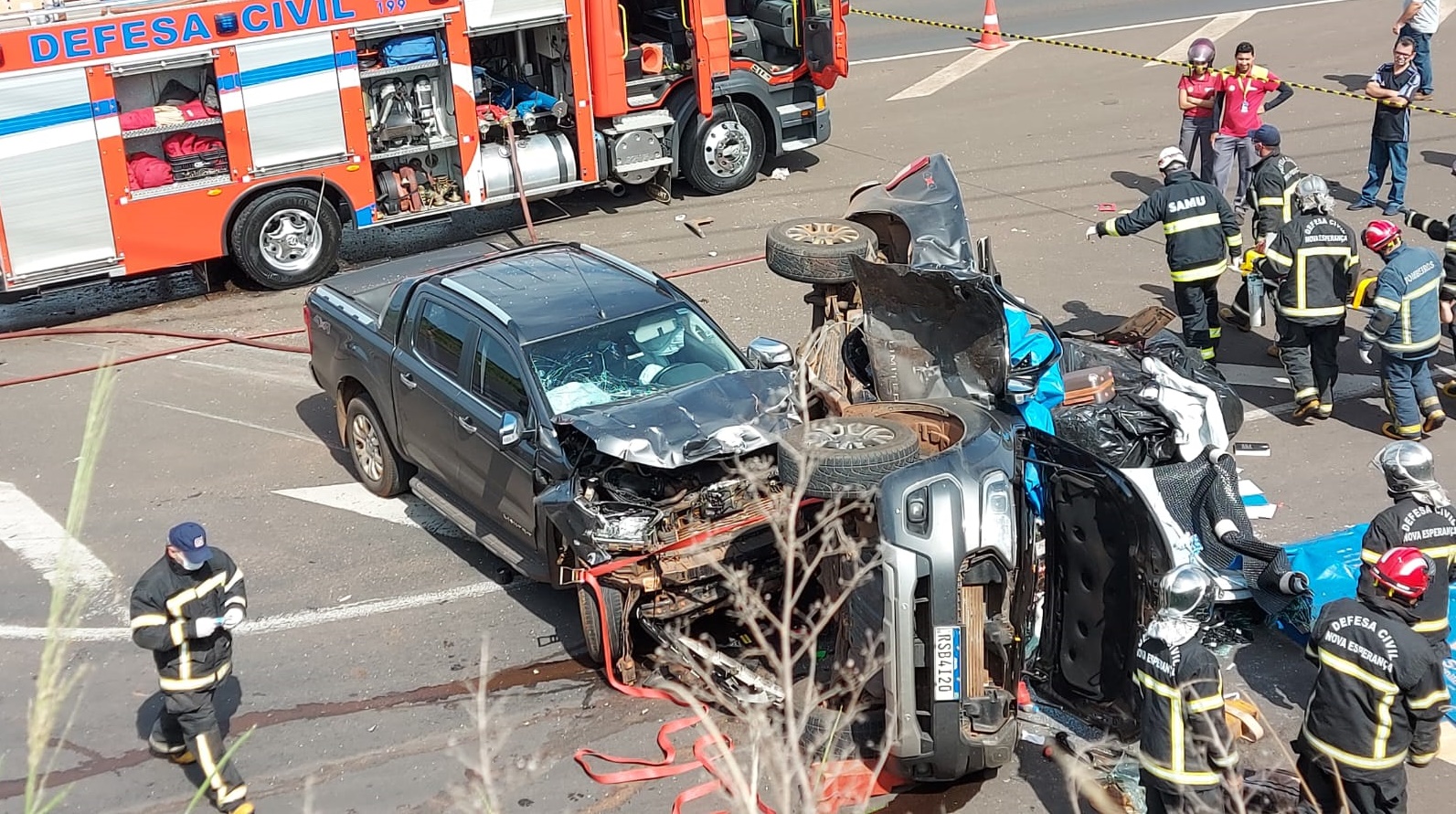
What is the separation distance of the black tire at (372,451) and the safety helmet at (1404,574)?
579cm

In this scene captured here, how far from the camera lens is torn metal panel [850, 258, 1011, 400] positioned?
764 cm

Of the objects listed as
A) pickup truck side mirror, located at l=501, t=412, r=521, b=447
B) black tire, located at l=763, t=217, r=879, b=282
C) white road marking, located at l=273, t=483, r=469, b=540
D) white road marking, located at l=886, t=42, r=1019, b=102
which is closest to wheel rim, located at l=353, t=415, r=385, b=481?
white road marking, located at l=273, t=483, r=469, b=540

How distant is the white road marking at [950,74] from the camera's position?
1841 cm

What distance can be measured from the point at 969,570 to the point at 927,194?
153 inches

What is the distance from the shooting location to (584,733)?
23.2 feet

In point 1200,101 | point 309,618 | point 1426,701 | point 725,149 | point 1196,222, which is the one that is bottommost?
point 309,618

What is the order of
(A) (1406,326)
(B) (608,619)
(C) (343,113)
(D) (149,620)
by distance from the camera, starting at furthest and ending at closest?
(C) (343,113)
(A) (1406,326)
(B) (608,619)
(D) (149,620)

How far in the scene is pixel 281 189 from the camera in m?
12.9

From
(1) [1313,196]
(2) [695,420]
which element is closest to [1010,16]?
(1) [1313,196]

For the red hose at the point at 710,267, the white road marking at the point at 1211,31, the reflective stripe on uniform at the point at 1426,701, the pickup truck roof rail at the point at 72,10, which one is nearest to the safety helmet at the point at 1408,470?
the reflective stripe on uniform at the point at 1426,701

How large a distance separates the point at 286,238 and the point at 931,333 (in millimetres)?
7171

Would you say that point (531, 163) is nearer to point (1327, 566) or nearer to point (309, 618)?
point (309, 618)

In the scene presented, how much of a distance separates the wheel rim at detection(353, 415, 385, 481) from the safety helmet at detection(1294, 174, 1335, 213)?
6071mm

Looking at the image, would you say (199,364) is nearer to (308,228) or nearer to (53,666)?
(308,228)
